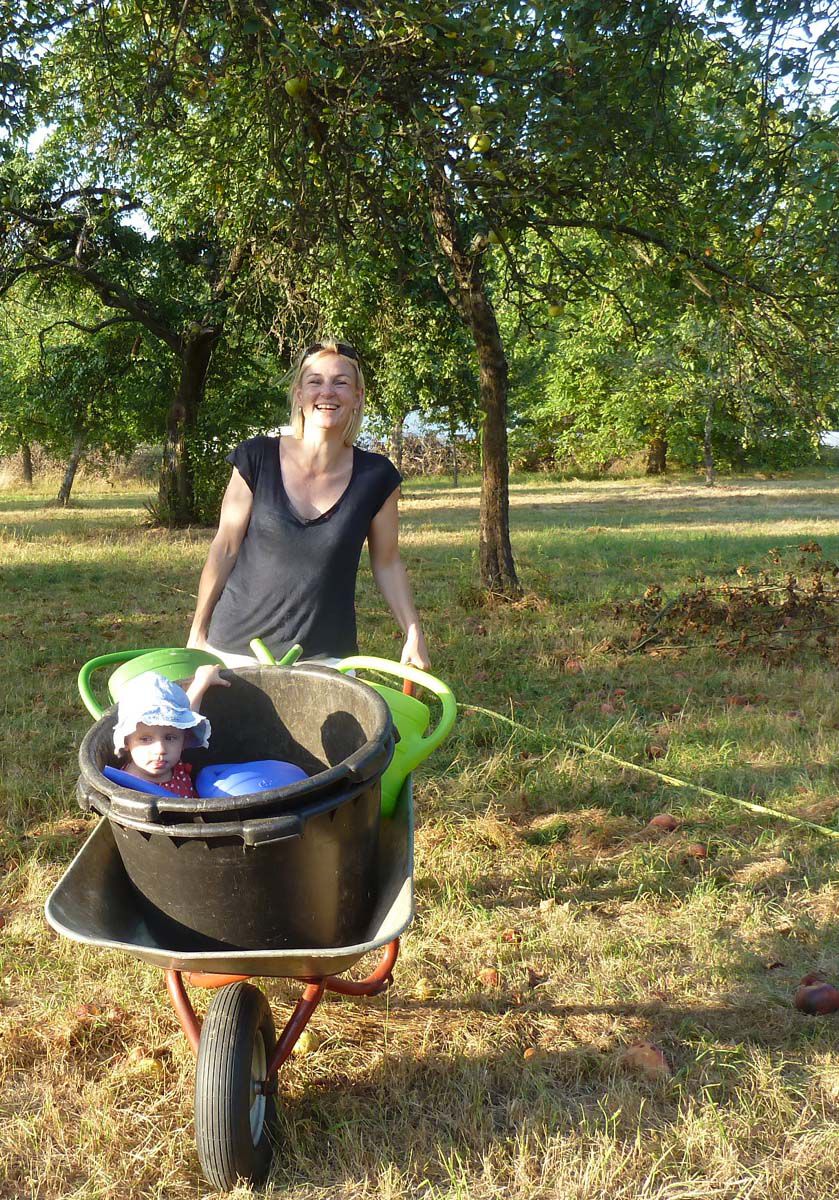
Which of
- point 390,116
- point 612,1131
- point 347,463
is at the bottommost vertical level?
point 612,1131

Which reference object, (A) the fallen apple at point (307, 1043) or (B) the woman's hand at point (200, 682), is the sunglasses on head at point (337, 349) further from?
(A) the fallen apple at point (307, 1043)

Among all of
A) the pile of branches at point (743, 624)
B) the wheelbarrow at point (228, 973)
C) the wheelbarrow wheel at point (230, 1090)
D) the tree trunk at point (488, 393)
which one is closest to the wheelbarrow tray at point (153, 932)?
the wheelbarrow at point (228, 973)

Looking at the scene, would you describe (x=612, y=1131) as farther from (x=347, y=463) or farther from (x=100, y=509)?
(x=100, y=509)

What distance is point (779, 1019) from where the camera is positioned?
9.83 feet

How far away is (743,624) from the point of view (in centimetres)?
802

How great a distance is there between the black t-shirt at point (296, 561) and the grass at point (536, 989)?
3.85 feet

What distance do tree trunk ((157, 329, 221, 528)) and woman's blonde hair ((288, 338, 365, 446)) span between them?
13666mm

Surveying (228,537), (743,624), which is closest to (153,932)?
(228,537)

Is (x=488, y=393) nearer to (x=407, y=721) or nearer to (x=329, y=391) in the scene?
(x=329, y=391)

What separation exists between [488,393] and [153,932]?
7.65m

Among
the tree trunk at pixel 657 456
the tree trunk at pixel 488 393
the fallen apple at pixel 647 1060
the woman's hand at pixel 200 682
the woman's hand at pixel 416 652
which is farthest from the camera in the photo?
the tree trunk at pixel 657 456

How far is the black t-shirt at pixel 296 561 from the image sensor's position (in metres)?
3.27

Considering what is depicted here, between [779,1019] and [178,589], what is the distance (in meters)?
8.41

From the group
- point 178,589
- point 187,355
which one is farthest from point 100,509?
point 178,589
